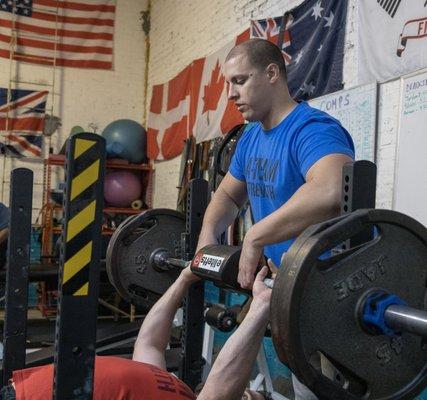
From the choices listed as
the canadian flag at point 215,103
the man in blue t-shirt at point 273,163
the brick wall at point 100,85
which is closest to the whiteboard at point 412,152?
the man in blue t-shirt at point 273,163

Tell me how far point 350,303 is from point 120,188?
4781mm

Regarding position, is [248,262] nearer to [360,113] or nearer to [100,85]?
[360,113]

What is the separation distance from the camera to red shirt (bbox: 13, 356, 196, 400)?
4.46 ft

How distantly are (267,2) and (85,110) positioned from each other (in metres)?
2.94

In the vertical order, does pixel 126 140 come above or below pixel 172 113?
below

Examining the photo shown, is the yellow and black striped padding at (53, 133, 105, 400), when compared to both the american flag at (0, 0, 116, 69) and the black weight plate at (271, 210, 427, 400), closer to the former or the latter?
the black weight plate at (271, 210, 427, 400)

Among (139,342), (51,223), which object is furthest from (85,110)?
(139,342)

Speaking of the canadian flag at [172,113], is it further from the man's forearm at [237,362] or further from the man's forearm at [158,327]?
the man's forearm at [237,362]

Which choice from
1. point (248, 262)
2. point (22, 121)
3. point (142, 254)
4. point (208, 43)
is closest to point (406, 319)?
point (248, 262)

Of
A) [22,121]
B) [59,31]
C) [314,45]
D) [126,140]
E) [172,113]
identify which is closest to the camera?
[314,45]

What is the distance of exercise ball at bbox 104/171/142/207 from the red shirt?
4376 millimetres

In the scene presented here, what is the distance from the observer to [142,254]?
7.68ft

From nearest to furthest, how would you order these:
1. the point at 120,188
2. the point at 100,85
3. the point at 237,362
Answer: the point at 237,362 → the point at 120,188 → the point at 100,85

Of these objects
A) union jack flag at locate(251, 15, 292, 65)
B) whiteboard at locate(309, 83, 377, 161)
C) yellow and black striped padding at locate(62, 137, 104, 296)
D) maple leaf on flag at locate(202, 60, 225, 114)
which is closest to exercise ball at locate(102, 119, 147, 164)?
maple leaf on flag at locate(202, 60, 225, 114)
